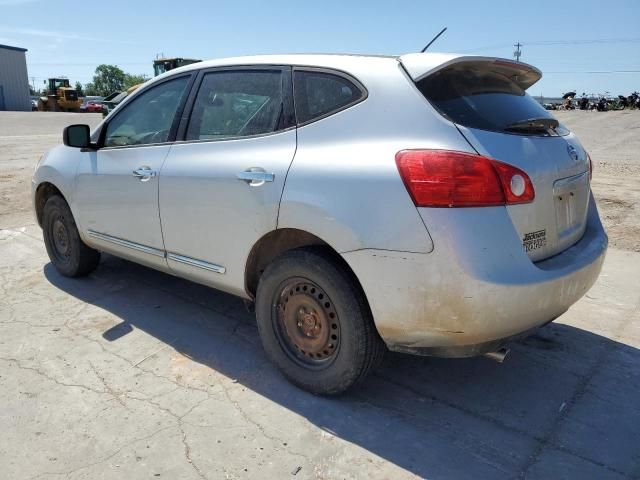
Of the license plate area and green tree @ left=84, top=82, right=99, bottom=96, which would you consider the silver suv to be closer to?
the license plate area

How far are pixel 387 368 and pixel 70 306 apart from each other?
257 cm

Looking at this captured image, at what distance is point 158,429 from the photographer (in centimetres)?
268

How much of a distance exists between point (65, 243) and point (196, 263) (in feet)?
6.56

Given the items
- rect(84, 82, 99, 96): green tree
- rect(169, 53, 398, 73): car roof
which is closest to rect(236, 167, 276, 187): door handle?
rect(169, 53, 398, 73): car roof

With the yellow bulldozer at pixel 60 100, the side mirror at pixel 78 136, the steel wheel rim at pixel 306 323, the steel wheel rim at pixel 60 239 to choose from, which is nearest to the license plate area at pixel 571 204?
the steel wheel rim at pixel 306 323

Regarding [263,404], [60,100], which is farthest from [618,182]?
[60,100]

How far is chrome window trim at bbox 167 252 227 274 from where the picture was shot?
3252 millimetres

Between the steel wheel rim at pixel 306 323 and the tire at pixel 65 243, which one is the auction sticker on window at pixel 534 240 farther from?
the tire at pixel 65 243

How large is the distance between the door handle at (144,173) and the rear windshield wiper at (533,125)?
7.33ft

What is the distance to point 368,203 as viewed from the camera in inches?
96.6

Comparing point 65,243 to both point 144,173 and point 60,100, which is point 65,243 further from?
point 60,100

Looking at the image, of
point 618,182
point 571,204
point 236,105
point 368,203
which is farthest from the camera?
point 618,182

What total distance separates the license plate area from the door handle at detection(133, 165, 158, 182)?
2453 mm

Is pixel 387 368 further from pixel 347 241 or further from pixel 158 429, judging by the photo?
pixel 158 429
